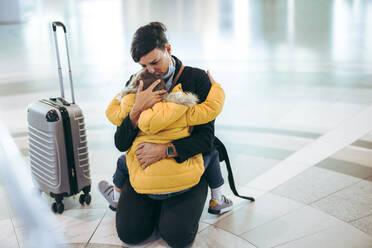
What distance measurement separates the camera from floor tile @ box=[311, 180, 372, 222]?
275 cm

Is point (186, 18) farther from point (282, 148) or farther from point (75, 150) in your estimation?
point (75, 150)

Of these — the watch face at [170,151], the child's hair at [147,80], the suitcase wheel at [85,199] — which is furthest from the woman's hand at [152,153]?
the suitcase wheel at [85,199]

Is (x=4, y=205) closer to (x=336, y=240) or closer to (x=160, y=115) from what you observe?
(x=160, y=115)

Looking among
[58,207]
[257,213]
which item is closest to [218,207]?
[257,213]

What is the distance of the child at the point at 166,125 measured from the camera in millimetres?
2361

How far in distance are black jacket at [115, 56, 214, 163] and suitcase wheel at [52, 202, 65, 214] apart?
0.63m

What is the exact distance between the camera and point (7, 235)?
2.67 meters

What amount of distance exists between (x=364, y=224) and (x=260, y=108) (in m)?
2.40

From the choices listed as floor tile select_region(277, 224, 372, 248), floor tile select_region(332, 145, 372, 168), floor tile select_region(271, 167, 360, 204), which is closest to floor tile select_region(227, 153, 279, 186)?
floor tile select_region(271, 167, 360, 204)

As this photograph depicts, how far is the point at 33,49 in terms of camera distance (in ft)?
27.6

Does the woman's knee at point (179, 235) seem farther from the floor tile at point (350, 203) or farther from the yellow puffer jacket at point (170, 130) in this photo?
the floor tile at point (350, 203)

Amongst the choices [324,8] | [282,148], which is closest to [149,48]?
[282,148]

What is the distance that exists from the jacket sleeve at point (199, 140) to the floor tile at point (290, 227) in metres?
0.54

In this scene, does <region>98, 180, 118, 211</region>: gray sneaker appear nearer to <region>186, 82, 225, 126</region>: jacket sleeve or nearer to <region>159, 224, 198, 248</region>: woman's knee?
<region>159, 224, 198, 248</region>: woman's knee
